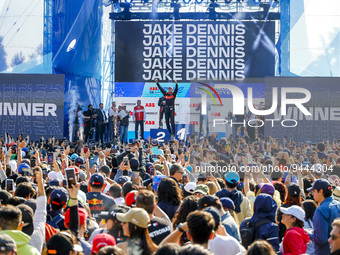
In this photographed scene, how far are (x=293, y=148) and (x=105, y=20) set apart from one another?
54.4ft

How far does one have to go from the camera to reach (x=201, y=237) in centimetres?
382

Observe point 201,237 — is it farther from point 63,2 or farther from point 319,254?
point 63,2

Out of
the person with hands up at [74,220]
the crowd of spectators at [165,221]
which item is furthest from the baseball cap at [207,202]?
the person with hands up at [74,220]

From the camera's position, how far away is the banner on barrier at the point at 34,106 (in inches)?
906

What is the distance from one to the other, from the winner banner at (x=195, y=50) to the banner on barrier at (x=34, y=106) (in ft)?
10.1

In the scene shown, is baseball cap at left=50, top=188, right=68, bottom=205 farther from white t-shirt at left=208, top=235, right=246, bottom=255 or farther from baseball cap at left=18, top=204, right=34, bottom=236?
white t-shirt at left=208, top=235, right=246, bottom=255

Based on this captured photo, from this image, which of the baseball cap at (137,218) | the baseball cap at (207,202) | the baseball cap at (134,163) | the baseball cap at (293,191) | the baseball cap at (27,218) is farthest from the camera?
the baseball cap at (134,163)

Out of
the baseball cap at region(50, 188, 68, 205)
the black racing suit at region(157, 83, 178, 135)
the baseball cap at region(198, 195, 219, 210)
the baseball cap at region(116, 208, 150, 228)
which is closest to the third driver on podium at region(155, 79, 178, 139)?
the black racing suit at region(157, 83, 178, 135)

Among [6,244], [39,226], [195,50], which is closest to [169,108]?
[195,50]

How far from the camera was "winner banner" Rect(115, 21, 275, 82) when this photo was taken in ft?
82.4

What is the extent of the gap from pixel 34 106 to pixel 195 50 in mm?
7089

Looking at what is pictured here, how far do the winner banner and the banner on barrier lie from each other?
10.1 ft

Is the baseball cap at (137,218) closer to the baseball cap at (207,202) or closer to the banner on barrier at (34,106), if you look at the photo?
the baseball cap at (207,202)

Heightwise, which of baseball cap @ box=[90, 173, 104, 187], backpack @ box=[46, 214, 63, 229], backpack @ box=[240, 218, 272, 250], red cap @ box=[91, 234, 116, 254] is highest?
baseball cap @ box=[90, 173, 104, 187]
